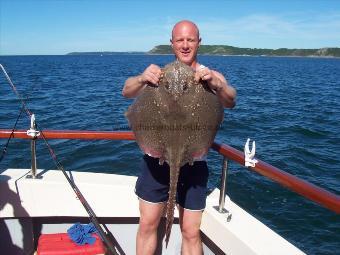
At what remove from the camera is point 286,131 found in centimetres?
1700

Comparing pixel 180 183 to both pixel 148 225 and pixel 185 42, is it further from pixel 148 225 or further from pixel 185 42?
pixel 185 42

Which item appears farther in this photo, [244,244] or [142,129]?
[244,244]

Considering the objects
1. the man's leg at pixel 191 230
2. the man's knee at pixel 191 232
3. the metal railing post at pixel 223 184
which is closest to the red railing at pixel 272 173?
the metal railing post at pixel 223 184

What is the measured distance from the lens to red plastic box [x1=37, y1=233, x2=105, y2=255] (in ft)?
13.5

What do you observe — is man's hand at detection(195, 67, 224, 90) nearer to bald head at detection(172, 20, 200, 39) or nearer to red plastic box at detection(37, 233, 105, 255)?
bald head at detection(172, 20, 200, 39)

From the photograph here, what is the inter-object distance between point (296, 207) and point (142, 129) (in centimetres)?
731

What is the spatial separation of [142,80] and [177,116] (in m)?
0.45

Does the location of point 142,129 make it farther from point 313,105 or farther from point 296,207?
point 313,105

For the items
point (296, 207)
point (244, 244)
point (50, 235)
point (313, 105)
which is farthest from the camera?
point (313, 105)

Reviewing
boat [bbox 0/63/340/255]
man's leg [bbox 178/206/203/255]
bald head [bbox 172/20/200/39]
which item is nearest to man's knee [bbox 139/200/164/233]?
man's leg [bbox 178/206/203/255]

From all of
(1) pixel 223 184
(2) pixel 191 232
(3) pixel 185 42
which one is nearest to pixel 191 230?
(2) pixel 191 232

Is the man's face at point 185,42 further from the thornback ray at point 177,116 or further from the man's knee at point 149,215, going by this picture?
the man's knee at point 149,215

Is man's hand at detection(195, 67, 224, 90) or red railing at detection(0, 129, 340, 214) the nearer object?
red railing at detection(0, 129, 340, 214)

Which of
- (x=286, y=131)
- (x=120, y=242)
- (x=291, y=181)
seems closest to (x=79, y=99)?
(x=286, y=131)
